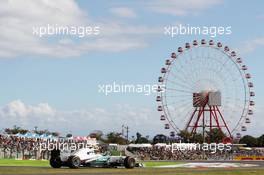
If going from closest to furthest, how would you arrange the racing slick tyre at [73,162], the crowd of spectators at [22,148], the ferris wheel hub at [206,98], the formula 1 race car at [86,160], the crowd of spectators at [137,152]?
the racing slick tyre at [73,162]
the formula 1 race car at [86,160]
the crowd of spectators at [22,148]
the crowd of spectators at [137,152]
the ferris wheel hub at [206,98]

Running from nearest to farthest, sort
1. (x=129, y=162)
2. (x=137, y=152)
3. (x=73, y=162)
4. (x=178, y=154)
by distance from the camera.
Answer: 1. (x=73, y=162)
2. (x=129, y=162)
3. (x=137, y=152)
4. (x=178, y=154)

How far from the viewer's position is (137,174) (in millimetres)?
38312

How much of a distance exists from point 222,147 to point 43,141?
44.6 m

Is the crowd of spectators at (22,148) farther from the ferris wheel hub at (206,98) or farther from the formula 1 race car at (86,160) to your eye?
the ferris wheel hub at (206,98)

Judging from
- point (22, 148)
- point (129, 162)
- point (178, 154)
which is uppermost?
point (22, 148)

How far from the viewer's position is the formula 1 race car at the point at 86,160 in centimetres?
4662

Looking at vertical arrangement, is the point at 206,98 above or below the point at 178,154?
above

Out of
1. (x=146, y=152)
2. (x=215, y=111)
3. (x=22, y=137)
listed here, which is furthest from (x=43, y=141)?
(x=215, y=111)

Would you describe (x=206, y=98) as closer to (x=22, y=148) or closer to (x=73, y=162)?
(x=22, y=148)

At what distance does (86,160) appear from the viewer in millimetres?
48344

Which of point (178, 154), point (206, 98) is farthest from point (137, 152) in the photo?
point (206, 98)

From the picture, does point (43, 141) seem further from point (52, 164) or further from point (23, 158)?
point (52, 164)

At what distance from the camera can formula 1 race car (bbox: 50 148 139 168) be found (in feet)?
153

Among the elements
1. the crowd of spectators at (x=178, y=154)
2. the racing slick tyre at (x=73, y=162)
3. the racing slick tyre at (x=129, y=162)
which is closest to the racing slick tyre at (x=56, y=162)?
the racing slick tyre at (x=73, y=162)
